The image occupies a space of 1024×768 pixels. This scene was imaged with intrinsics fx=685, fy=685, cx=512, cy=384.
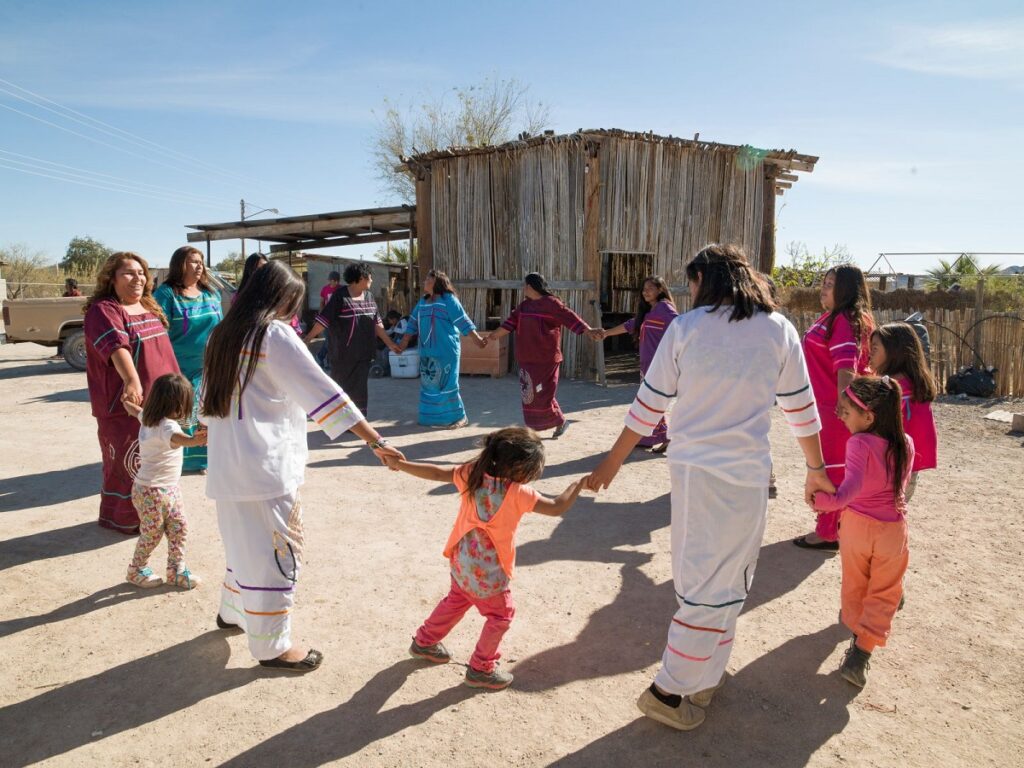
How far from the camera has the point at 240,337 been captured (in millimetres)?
2660

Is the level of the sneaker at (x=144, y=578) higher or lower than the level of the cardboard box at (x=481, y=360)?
lower

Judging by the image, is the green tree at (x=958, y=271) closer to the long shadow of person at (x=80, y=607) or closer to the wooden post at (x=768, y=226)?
the wooden post at (x=768, y=226)

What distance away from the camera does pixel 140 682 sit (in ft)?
9.52

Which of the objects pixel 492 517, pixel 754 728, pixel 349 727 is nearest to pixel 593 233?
pixel 492 517

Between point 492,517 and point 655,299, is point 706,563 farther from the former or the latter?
point 655,299

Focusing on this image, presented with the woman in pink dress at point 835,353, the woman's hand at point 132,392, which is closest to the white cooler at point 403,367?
the woman's hand at point 132,392

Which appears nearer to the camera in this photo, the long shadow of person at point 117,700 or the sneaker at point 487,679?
the long shadow of person at point 117,700

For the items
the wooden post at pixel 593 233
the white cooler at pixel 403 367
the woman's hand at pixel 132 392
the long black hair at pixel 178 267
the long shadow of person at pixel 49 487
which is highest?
the wooden post at pixel 593 233

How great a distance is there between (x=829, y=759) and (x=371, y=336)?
603 centimetres

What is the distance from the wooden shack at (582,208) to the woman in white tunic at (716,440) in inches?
349

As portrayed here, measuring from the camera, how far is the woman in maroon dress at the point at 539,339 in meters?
7.18

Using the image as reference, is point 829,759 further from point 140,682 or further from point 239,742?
point 140,682

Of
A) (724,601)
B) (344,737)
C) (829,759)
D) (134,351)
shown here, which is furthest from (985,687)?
(134,351)

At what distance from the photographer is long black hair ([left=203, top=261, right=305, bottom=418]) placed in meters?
2.65
